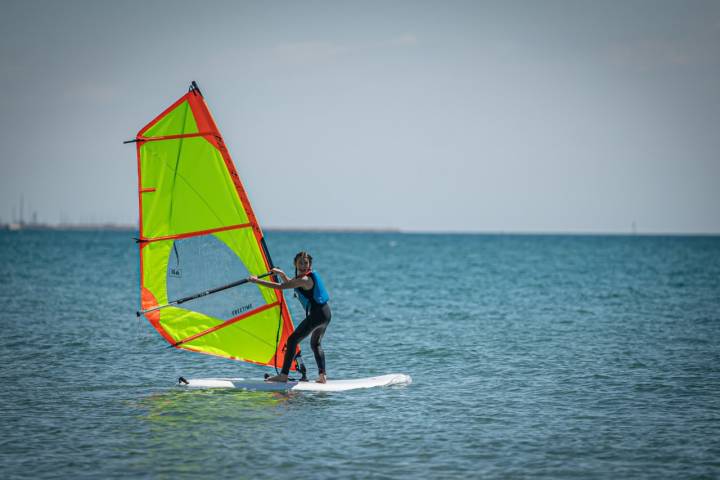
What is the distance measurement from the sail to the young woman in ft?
1.98

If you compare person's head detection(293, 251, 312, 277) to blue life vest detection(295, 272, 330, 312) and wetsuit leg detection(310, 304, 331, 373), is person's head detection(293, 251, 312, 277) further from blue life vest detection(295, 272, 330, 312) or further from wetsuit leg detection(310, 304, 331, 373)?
wetsuit leg detection(310, 304, 331, 373)

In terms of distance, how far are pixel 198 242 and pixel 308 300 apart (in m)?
2.07

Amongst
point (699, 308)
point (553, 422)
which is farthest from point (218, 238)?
point (699, 308)

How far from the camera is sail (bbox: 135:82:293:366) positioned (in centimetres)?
1163

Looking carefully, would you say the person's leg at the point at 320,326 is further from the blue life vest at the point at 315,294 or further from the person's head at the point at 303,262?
the person's head at the point at 303,262

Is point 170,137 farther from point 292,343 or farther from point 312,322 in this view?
point 292,343

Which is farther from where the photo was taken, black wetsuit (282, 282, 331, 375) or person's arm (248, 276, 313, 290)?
black wetsuit (282, 282, 331, 375)

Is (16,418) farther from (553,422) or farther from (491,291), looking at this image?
(491,291)

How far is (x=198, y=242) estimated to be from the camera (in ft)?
39.9

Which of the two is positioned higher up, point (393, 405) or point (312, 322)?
point (312, 322)

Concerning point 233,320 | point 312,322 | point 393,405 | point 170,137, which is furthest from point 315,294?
point 170,137

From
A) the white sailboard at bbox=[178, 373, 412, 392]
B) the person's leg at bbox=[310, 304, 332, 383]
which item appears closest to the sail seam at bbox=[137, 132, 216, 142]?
the person's leg at bbox=[310, 304, 332, 383]

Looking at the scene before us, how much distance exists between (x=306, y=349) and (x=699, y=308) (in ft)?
55.3

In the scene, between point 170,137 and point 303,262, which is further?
point 170,137
